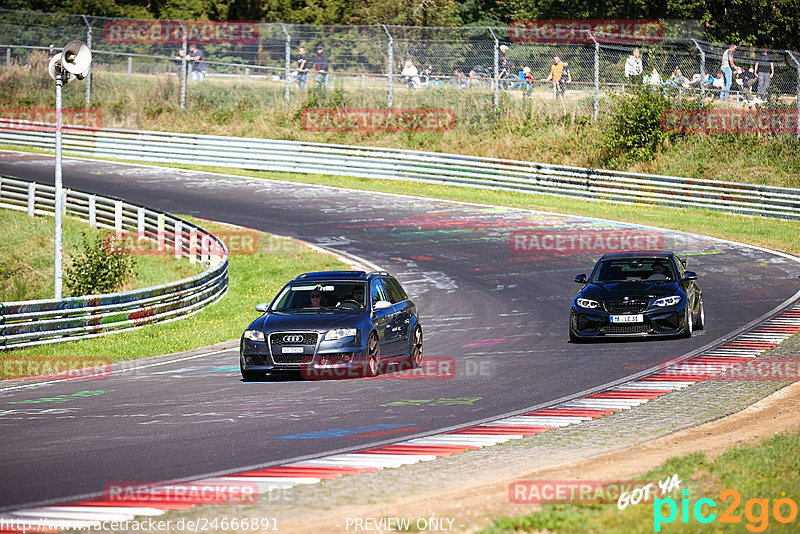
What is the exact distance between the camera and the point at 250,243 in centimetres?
3022

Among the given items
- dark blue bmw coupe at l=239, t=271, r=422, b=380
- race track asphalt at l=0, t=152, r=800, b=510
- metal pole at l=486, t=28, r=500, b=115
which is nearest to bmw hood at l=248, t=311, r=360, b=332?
dark blue bmw coupe at l=239, t=271, r=422, b=380

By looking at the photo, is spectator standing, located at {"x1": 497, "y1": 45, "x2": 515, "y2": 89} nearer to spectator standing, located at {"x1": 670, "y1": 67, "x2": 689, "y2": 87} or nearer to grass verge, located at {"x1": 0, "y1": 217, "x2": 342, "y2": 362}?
spectator standing, located at {"x1": 670, "y1": 67, "x2": 689, "y2": 87}

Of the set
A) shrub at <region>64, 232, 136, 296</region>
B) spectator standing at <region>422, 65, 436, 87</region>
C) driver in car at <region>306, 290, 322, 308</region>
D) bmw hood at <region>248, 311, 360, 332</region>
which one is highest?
spectator standing at <region>422, 65, 436, 87</region>

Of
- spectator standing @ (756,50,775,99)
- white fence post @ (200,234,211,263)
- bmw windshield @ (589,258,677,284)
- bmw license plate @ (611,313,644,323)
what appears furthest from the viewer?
spectator standing @ (756,50,775,99)

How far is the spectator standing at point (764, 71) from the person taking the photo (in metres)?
36.0

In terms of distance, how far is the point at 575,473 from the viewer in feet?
28.6

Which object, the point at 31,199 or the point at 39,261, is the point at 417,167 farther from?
the point at 39,261

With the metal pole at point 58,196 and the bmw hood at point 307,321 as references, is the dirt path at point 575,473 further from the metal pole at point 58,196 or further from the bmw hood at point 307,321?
the metal pole at point 58,196

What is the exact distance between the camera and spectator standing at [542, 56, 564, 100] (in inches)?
1574

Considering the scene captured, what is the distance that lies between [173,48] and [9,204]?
1466 cm

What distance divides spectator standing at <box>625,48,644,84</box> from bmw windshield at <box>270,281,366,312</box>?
86.7 feet

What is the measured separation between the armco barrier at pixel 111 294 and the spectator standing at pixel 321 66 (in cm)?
1476

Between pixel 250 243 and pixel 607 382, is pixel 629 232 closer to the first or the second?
pixel 250 243

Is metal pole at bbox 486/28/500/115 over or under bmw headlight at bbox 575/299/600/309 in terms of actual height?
over
